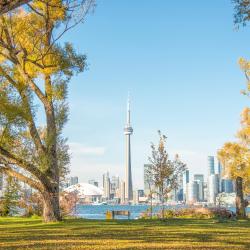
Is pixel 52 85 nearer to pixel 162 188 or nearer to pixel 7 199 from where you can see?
pixel 162 188

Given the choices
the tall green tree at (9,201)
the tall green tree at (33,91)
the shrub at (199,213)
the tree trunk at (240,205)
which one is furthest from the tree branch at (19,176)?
the tree trunk at (240,205)

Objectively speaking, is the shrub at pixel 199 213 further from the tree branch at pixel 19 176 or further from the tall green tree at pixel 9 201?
the tree branch at pixel 19 176

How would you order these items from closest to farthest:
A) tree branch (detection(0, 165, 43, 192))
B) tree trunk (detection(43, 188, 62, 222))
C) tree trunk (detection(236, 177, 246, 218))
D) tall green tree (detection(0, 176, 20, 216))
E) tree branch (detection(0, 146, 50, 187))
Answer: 1. tree branch (detection(0, 146, 50, 187))
2. tree branch (detection(0, 165, 43, 192))
3. tree trunk (detection(43, 188, 62, 222))
4. tree trunk (detection(236, 177, 246, 218))
5. tall green tree (detection(0, 176, 20, 216))

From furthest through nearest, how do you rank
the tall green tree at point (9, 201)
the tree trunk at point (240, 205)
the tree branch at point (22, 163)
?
the tall green tree at point (9, 201) < the tree trunk at point (240, 205) < the tree branch at point (22, 163)

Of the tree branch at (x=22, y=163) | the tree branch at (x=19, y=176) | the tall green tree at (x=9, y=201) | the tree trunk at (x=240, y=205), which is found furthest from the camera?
the tall green tree at (x=9, y=201)

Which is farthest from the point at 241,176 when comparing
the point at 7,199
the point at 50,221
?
the point at 7,199

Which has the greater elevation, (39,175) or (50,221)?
(39,175)

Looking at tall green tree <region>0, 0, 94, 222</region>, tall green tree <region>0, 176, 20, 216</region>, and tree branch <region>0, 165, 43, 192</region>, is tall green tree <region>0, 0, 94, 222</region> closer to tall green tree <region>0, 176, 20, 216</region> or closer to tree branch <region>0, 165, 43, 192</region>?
tree branch <region>0, 165, 43, 192</region>

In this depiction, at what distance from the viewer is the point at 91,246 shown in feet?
46.2

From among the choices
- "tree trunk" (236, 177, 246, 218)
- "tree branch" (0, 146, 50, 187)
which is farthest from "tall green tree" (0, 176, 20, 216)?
"tree trunk" (236, 177, 246, 218)

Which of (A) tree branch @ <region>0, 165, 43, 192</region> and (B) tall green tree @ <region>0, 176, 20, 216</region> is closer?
(A) tree branch @ <region>0, 165, 43, 192</region>

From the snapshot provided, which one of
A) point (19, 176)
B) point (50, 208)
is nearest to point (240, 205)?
point (50, 208)

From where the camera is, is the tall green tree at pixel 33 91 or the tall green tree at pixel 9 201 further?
the tall green tree at pixel 9 201

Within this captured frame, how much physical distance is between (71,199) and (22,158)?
23.5 meters
